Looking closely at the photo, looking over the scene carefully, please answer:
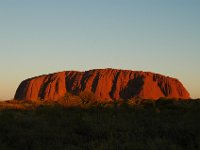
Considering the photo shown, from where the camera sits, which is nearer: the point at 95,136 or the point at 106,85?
the point at 95,136

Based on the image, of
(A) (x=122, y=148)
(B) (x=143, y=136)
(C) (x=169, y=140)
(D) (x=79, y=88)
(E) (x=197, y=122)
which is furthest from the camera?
(D) (x=79, y=88)

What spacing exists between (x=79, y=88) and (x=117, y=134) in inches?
3604

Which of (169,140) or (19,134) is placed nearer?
(169,140)

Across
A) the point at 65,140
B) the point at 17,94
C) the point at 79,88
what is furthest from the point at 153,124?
the point at 17,94

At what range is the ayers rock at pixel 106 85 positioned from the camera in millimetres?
102312

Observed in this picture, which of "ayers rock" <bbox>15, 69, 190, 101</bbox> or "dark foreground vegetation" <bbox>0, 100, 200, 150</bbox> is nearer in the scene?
"dark foreground vegetation" <bbox>0, 100, 200, 150</bbox>

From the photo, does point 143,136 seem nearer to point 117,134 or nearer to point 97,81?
point 117,134

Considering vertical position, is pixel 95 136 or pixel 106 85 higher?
pixel 95 136

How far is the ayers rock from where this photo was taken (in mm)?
102312

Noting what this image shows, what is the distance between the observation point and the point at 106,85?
106m

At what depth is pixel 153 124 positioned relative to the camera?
15.7 metres

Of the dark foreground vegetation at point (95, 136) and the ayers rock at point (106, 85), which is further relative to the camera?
the ayers rock at point (106, 85)

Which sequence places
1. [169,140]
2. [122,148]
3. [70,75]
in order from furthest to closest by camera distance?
1. [70,75]
2. [169,140]
3. [122,148]

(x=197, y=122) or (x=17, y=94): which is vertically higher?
(x=197, y=122)
